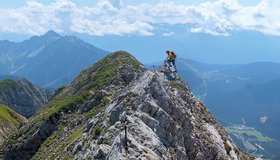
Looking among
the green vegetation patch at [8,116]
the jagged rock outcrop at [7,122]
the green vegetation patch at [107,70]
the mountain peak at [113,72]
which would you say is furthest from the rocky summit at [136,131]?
the green vegetation patch at [8,116]

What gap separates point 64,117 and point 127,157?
154ft

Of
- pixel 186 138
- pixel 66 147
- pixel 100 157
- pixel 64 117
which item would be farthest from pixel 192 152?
pixel 64 117

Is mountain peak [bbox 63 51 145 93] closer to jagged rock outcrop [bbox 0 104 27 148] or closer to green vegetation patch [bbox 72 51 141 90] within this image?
green vegetation patch [bbox 72 51 141 90]

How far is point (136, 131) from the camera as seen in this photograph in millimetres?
42656

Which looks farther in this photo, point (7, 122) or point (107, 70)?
point (7, 122)

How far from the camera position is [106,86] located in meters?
89.2

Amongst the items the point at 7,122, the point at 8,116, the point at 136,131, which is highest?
the point at 8,116

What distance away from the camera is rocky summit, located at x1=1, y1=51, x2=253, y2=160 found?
42125 mm

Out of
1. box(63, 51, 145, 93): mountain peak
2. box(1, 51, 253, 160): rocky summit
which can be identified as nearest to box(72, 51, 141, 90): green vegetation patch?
box(63, 51, 145, 93): mountain peak

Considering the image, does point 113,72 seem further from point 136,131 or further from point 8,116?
point 8,116

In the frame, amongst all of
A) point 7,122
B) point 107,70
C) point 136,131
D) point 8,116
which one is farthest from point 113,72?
point 8,116

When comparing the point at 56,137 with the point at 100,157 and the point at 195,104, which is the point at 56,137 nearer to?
the point at 195,104

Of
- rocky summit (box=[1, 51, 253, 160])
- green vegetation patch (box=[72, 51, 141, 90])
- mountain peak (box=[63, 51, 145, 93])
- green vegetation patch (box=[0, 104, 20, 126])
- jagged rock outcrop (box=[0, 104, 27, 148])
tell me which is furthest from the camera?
green vegetation patch (box=[0, 104, 20, 126])

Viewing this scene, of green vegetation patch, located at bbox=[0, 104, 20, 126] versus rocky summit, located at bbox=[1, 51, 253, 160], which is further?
green vegetation patch, located at bbox=[0, 104, 20, 126]
